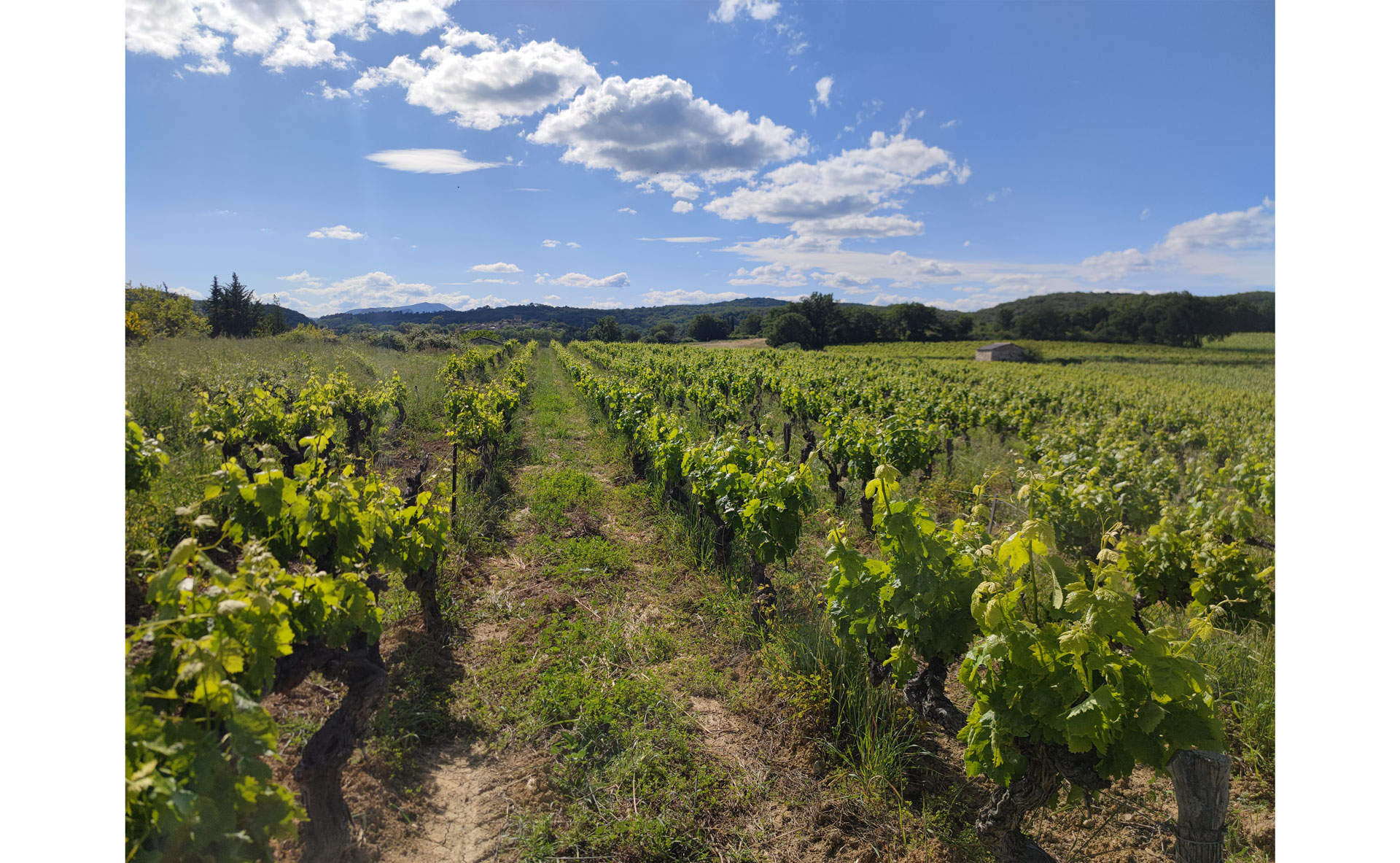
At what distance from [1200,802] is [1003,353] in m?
57.0

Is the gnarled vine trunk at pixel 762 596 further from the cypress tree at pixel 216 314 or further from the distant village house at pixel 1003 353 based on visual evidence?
the distant village house at pixel 1003 353

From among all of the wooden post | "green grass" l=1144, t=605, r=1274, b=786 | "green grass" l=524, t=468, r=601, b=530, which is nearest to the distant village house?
"green grass" l=524, t=468, r=601, b=530

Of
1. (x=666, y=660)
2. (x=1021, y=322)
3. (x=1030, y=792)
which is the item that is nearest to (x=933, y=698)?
(x=1030, y=792)

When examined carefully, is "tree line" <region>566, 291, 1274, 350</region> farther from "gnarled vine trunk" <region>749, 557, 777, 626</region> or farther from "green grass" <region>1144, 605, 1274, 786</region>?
"green grass" <region>1144, 605, 1274, 786</region>

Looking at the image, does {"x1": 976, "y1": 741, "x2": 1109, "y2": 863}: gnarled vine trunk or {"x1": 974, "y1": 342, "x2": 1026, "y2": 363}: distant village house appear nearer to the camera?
{"x1": 976, "y1": 741, "x2": 1109, "y2": 863}: gnarled vine trunk

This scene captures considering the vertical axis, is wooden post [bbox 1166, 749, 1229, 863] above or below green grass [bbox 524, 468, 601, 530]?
below

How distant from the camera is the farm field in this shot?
2303 mm

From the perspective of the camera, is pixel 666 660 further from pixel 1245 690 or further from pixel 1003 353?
pixel 1003 353

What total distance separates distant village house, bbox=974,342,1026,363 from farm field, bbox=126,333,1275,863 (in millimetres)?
49260

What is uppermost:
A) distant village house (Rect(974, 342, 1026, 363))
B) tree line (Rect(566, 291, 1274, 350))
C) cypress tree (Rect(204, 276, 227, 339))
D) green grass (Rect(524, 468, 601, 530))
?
tree line (Rect(566, 291, 1274, 350))

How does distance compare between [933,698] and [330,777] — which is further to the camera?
[933,698]

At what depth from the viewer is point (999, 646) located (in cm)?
254

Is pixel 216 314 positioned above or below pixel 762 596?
above

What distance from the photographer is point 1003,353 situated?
5253 centimetres
